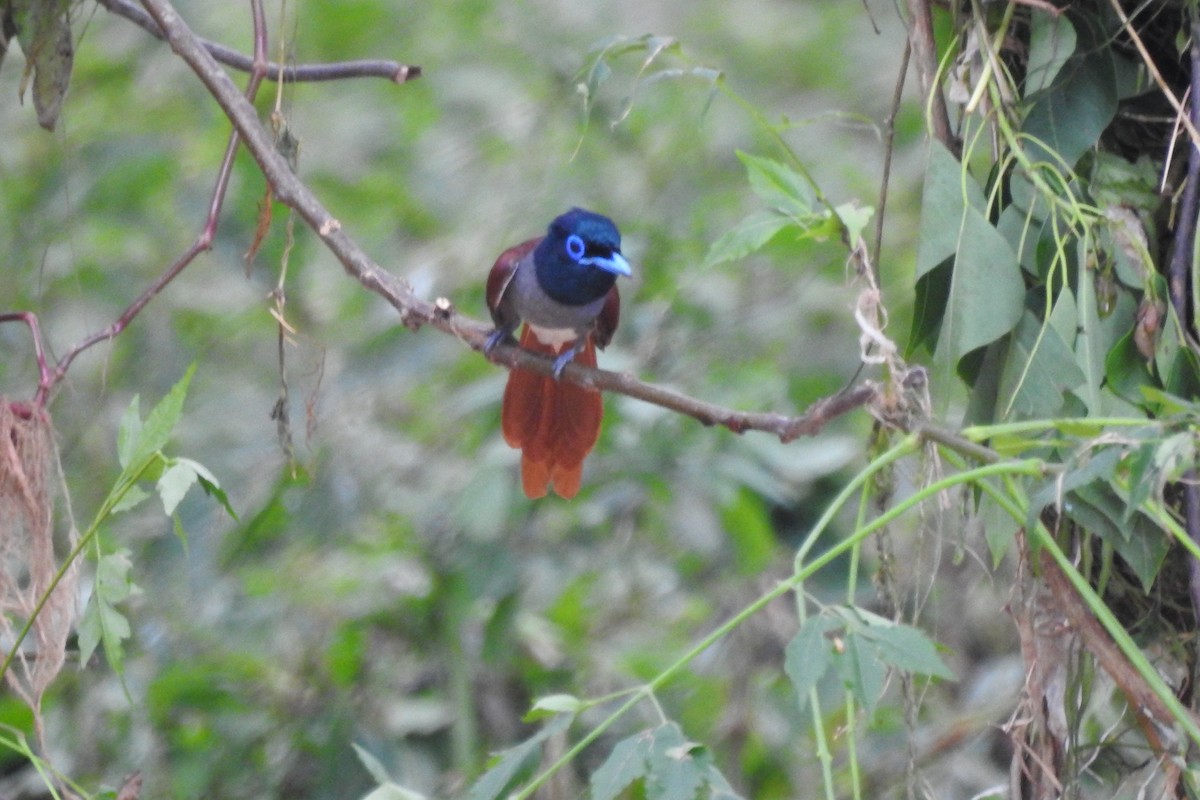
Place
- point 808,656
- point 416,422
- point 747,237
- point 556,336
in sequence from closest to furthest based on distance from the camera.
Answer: point 808,656, point 747,237, point 556,336, point 416,422

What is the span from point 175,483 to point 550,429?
1.22m

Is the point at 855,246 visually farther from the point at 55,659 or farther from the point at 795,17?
the point at 795,17

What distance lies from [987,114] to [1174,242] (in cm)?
31

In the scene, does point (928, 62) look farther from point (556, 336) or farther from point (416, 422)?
point (416, 422)

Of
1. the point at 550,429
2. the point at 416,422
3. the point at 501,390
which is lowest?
the point at 416,422

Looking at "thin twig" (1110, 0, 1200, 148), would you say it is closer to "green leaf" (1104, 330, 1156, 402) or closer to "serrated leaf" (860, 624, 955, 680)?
"green leaf" (1104, 330, 1156, 402)

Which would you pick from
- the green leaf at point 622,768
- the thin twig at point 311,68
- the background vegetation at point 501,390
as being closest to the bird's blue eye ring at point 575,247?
the background vegetation at point 501,390

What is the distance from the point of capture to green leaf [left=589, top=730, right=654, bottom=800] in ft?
4.85

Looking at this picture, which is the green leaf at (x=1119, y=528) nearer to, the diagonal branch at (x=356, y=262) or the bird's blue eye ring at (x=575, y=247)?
the diagonal branch at (x=356, y=262)

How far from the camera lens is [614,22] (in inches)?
187

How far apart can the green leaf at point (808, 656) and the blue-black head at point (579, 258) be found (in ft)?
4.63

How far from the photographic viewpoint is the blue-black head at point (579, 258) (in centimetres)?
285

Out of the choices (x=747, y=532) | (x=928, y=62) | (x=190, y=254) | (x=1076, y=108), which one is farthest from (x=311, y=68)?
(x=747, y=532)

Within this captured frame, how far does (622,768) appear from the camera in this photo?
1501 mm
